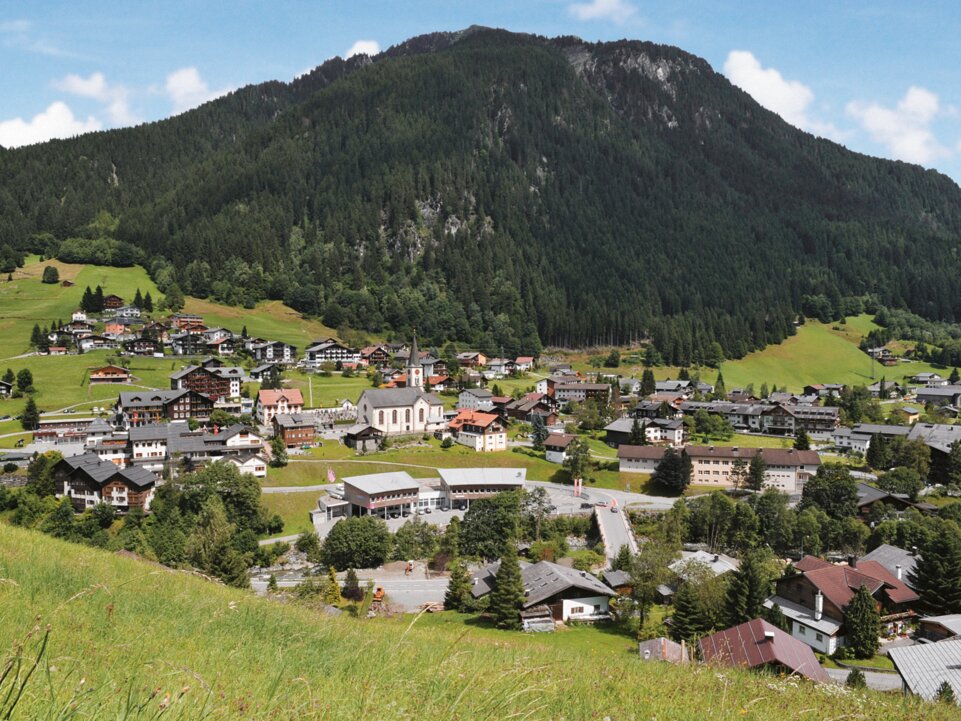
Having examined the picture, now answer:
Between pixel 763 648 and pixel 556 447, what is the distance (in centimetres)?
4129

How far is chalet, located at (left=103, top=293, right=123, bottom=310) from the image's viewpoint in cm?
10475

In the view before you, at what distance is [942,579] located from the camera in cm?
3400

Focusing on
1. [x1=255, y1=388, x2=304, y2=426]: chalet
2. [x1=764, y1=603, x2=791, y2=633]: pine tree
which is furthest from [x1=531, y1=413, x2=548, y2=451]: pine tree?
[x1=764, y1=603, x2=791, y2=633]: pine tree

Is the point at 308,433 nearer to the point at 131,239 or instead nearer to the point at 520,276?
the point at 520,276

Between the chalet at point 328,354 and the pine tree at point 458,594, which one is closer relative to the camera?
the pine tree at point 458,594

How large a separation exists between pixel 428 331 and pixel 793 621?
93.6 meters

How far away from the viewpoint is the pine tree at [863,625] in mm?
29891

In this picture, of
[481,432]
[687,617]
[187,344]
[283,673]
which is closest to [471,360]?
[481,432]

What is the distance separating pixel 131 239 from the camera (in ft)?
469

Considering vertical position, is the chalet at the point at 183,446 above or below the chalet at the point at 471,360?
below

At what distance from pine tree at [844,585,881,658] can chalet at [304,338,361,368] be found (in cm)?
7487

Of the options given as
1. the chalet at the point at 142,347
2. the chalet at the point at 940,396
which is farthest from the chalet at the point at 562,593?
the chalet at the point at 940,396

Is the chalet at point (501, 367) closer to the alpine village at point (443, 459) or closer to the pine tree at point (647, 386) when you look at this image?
the alpine village at point (443, 459)

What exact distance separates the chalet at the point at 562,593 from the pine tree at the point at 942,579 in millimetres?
16616
